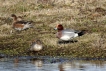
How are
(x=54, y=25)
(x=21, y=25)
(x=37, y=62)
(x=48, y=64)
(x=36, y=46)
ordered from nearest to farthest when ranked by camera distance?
1. (x=48, y=64)
2. (x=37, y=62)
3. (x=36, y=46)
4. (x=21, y=25)
5. (x=54, y=25)

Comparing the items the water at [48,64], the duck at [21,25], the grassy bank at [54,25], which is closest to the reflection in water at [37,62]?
the water at [48,64]

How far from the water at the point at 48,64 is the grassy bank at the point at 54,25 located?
0.86 metres

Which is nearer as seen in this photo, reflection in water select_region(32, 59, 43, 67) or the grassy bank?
reflection in water select_region(32, 59, 43, 67)

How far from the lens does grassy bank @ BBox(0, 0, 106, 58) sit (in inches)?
613

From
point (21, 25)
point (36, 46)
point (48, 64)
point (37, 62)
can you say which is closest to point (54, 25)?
point (21, 25)

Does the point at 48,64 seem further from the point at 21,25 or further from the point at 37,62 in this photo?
the point at 21,25

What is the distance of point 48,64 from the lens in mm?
13469

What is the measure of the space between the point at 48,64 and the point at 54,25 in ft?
20.0

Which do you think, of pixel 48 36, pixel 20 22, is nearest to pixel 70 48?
pixel 48 36

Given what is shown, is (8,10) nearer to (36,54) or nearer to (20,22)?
(20,22)

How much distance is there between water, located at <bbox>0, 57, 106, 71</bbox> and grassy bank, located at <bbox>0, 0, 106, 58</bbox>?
0.86m

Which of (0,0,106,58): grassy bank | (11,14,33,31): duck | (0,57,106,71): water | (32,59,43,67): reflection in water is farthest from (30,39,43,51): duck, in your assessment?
(11,14,33,31): duck

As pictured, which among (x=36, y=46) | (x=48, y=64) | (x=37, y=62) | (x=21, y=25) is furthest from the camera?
(x=21, y=25)

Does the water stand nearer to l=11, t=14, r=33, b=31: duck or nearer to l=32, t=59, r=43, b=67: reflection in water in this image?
l=32, t=59, r=43, b=67: reflection in water
